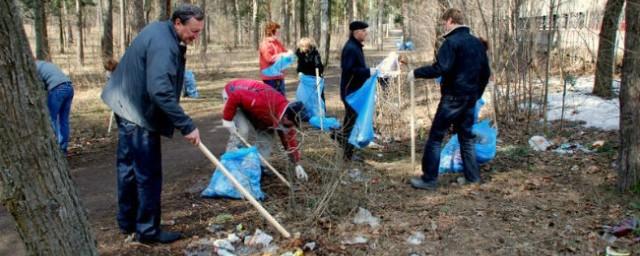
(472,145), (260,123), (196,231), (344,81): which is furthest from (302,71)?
(196,231)

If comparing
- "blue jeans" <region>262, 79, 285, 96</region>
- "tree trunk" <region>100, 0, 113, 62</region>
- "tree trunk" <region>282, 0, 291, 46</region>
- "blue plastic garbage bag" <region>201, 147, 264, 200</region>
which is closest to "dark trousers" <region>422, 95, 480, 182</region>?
"blue plastic garbage bag" <region>201, 147, 264, 200</region>

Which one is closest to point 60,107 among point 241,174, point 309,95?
point 241,174

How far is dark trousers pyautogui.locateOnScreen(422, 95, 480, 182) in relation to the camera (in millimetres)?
4555

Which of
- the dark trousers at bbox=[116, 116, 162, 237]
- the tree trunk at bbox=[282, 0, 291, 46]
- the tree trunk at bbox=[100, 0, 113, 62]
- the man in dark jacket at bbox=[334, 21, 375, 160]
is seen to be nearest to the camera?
the dark trousers at bbox=[116, 116, 162, 237]

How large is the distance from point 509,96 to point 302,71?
9.71 ft

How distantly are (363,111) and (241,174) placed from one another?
5.45 feet

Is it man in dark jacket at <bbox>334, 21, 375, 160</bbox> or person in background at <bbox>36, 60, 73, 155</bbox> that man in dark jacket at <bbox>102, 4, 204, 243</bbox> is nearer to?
person in background at <bbox>36, 60, 73, 155</bbox>

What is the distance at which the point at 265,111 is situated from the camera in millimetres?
4445

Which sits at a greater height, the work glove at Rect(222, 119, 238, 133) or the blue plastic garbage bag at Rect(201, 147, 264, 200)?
the work glove at Rect(222, 119, 238, 133)

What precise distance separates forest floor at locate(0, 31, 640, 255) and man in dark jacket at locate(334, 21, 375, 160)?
15.5 inches

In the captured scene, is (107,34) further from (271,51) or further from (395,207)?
(395,207)

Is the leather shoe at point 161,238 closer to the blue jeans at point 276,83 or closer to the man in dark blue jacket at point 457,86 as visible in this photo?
the man in dark blue jacket at point 457,86

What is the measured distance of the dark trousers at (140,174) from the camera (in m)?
3.37

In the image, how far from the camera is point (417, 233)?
3734mm
